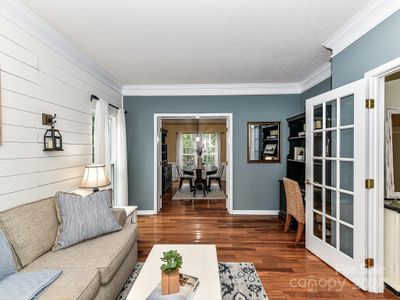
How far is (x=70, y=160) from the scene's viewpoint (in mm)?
2920

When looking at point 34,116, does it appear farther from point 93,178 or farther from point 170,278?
point 170,278

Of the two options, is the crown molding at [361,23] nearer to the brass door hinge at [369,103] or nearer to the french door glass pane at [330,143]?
the brass door hinge at [369,103]

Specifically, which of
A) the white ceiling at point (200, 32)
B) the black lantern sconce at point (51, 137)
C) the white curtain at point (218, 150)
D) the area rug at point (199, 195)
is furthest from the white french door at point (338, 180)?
the white curtain at point (218, 150)

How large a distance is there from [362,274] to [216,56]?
3012 millimetres

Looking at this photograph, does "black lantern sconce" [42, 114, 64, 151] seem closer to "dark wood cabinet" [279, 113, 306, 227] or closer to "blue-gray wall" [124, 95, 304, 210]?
"blue-gray wall" [124, 95, 304, 210]

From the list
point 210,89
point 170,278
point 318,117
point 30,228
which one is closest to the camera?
point 170,278

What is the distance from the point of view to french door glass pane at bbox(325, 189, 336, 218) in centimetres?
266

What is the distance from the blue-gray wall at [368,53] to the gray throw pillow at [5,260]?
11.0 ft

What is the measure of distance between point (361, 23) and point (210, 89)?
281cm

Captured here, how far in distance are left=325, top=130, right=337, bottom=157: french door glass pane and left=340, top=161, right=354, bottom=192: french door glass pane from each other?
0.19 m

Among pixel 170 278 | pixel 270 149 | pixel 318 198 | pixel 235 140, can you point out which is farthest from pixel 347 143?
pixel 235 140

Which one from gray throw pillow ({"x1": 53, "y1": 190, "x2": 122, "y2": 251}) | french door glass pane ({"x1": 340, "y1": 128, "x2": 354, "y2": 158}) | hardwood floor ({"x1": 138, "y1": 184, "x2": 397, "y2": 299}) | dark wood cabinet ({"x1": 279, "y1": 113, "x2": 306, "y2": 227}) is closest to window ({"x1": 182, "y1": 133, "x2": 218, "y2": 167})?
hardwood floor ({"x1": 138, "y1": 184, "x2": 397, "y2": 299})

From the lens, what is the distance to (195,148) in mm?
10078

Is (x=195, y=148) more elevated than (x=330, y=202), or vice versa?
(x=195, y=148)
